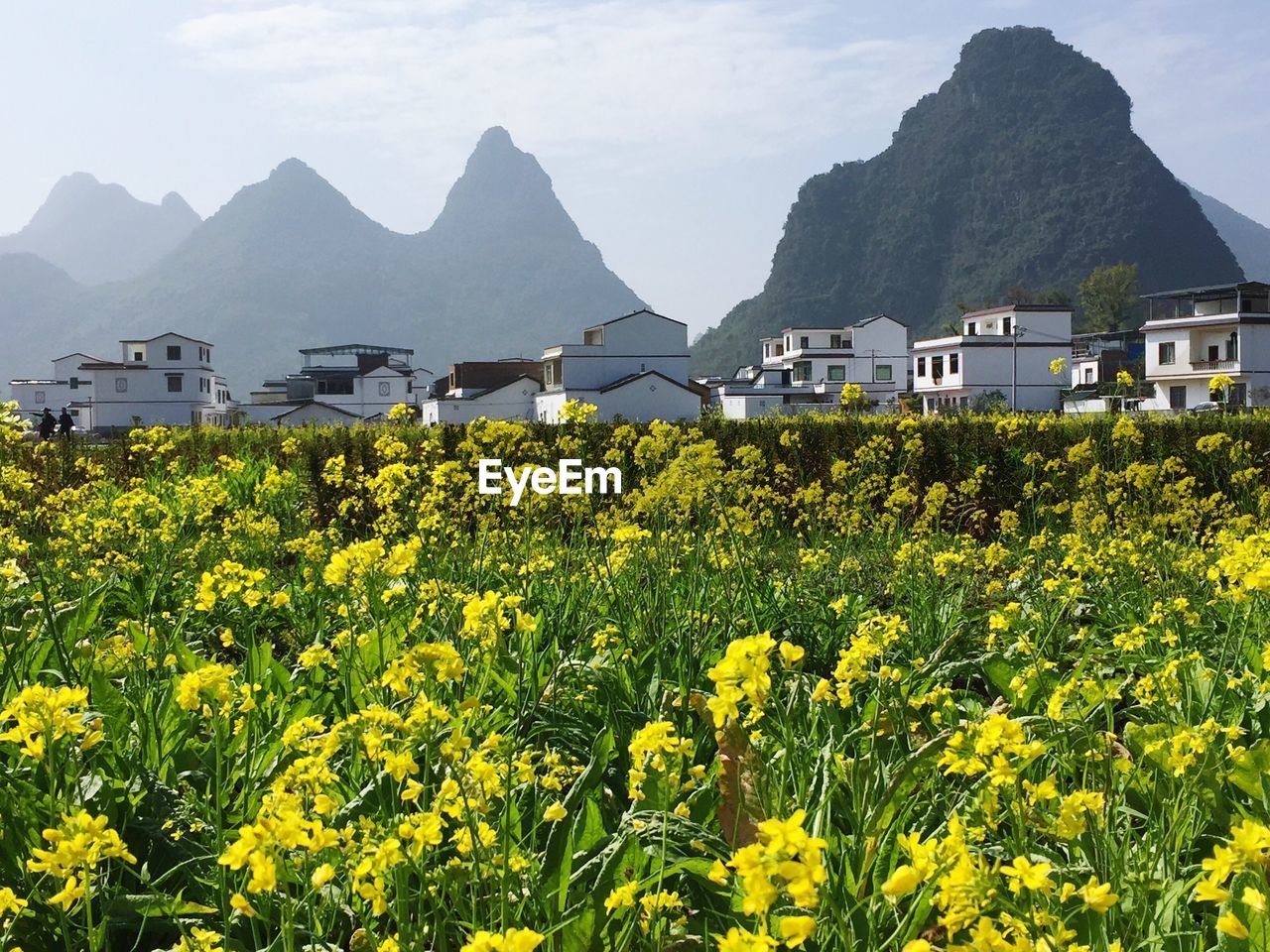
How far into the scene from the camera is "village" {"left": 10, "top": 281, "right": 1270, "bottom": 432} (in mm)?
51281

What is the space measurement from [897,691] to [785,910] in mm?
1021

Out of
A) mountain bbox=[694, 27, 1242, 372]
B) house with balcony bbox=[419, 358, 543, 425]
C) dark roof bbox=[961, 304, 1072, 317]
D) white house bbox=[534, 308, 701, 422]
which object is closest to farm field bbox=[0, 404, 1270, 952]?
white house bbox=[534, 308, 701, 422]

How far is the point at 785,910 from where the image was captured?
2.14 m

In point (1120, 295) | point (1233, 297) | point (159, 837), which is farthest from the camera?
point (1120, 295)

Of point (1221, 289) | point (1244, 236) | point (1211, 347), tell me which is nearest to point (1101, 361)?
point (1211, 347)

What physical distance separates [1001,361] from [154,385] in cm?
5043

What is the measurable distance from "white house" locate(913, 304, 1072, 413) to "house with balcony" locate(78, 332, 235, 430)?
139ft

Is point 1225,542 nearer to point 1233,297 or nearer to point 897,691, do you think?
point 897,691

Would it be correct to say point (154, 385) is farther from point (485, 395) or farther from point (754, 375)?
point (754, 375)

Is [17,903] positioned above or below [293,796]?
below

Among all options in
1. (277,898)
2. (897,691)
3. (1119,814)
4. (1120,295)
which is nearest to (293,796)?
(277,898)

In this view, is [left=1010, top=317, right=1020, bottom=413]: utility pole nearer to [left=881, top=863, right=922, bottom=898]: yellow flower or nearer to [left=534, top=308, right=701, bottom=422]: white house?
[left=534, top=308, right=701, bottom=422]: white house

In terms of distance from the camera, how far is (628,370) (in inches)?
2153

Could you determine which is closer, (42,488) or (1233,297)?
(42,488)
